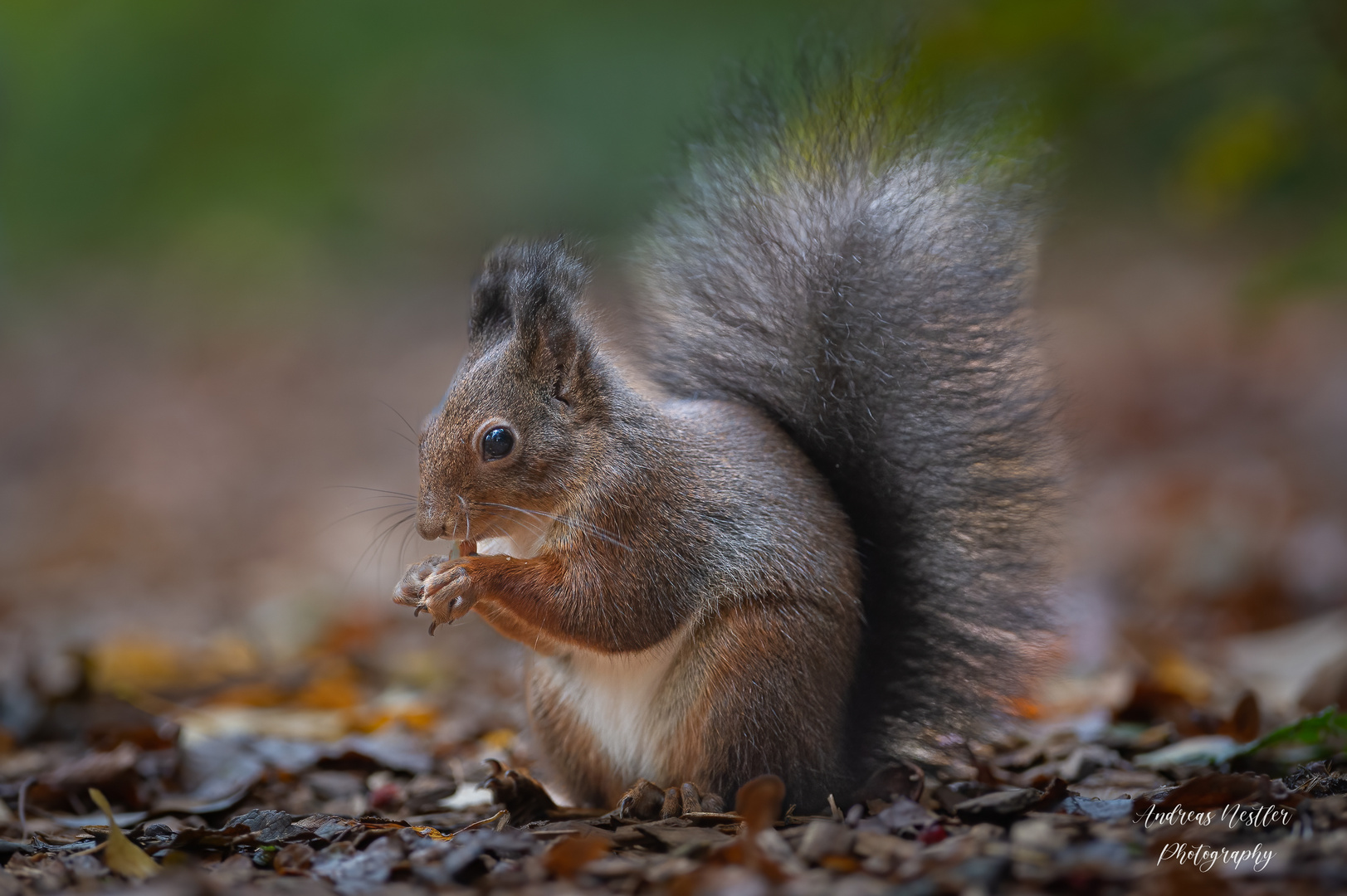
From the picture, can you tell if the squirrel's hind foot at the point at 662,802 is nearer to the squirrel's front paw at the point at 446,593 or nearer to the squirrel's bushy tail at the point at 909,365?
the squirrel's bushy tail at the point at 909,365

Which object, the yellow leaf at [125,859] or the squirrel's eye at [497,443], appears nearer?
the yellow leaf at [125,859]

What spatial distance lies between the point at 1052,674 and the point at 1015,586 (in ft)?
0.99

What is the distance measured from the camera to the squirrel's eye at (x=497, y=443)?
217cm

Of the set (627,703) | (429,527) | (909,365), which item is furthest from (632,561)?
(909,365)

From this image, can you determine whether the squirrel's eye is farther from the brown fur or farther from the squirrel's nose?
the squirrel's nose

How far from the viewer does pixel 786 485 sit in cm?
222

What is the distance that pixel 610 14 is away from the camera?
10.3 metres

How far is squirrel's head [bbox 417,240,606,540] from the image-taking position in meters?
2.16

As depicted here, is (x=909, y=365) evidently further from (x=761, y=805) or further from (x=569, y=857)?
(x=569, y=857)

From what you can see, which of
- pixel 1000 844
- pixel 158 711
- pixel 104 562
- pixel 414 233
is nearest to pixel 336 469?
pixel 104 562

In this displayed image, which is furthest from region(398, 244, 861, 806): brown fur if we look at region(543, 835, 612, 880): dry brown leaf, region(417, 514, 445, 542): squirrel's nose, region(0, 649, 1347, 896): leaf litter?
region(543, 835, 612, 880): dry brown leaf

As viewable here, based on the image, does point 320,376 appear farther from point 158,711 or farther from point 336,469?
point 158,711

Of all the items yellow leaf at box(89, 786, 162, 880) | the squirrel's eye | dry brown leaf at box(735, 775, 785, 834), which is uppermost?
the squirrel's eye

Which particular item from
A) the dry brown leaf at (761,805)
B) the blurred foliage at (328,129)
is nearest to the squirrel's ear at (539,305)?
the dry brown leaf at (761,805)
